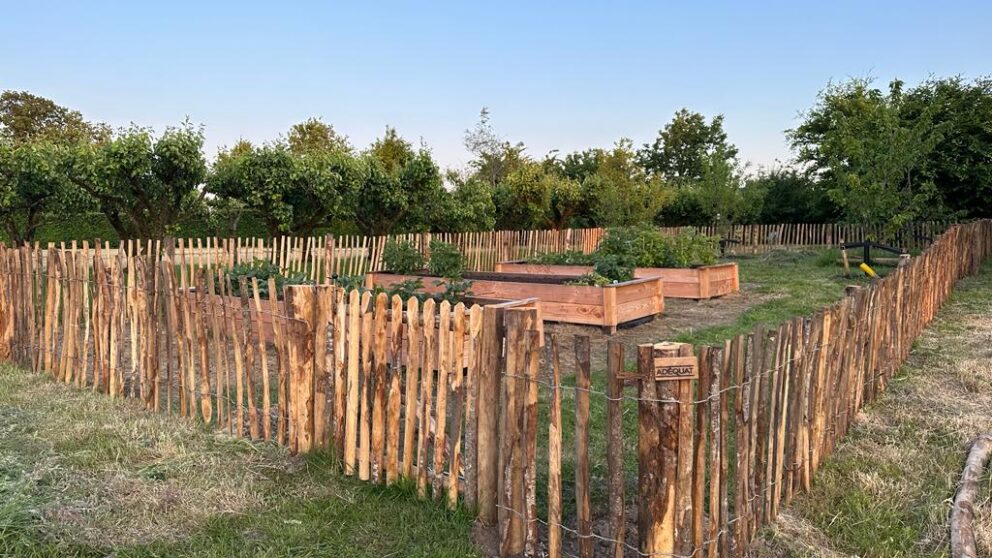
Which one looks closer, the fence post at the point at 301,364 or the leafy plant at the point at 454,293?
the fence post at the point at 301,364

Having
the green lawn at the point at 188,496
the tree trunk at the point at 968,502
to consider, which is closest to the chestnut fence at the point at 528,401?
the green lawn at the point at 188,496

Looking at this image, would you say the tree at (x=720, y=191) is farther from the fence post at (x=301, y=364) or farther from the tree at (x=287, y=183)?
the fence post at (x=301, y=364)

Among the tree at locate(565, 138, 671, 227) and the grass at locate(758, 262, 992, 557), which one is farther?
the tree at locate(565, 138, 671, 227)

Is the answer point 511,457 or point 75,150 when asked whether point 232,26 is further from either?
point 511,457

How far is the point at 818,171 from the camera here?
36781mm

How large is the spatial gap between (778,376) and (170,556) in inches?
115

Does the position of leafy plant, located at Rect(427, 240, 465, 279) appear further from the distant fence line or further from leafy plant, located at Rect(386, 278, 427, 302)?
leafy plant, located at Rect(386, 278, 427, 302)

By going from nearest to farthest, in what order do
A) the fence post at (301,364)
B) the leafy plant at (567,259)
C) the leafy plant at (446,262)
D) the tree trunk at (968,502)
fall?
the tree trunk at (968,502)
the fence post at (301,364)
the leafy plant at (446,262)
the leafy plant at (567,259)

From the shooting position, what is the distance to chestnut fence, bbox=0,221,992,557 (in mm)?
2607

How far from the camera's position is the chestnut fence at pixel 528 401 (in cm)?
261

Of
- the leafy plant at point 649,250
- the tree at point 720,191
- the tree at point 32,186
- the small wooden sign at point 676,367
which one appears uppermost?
the tree at point 720,191

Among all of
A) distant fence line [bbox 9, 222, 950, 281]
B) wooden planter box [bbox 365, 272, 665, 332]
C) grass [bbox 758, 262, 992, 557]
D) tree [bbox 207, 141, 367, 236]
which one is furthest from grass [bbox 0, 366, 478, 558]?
tree [bbox 207, 141, 367, 236]

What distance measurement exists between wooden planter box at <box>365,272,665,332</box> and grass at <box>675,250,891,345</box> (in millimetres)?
954

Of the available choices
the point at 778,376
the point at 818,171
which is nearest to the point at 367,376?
the point at 778,376
